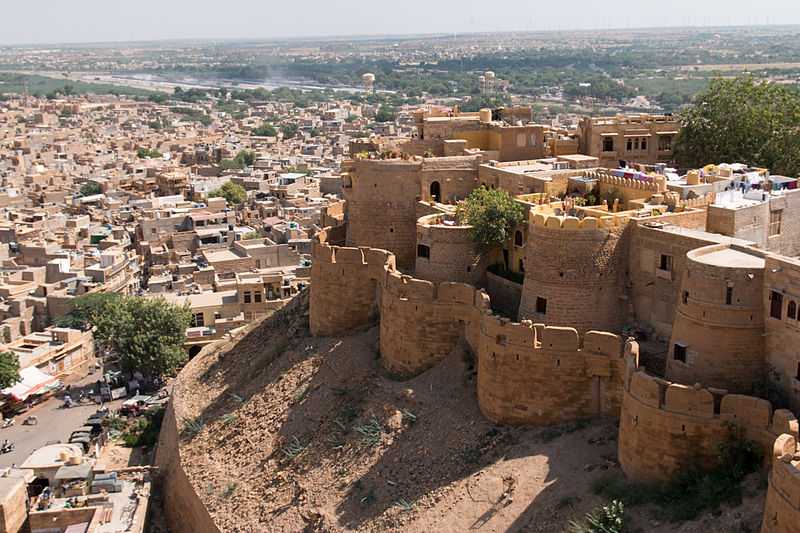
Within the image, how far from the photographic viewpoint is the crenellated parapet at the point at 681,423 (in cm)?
1705

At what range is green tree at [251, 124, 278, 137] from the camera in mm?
136250

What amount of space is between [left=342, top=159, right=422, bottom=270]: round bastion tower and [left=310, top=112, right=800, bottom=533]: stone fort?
4cm

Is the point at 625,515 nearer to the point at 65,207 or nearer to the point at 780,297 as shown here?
the point at 780,297

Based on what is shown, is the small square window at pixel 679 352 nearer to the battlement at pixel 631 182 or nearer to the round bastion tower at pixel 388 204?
the battlement at pixel 631 182

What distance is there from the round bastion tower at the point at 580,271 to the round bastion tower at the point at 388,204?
280 inches

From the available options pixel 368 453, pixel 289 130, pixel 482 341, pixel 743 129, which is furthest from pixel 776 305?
pixel 289 130

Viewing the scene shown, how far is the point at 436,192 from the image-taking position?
96.5 feet

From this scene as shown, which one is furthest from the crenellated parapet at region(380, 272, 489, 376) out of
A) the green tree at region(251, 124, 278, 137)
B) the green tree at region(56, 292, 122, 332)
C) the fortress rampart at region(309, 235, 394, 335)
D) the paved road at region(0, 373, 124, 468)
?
the green tree at region(251, 124, 278, 137)

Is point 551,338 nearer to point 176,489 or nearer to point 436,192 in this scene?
point 436,192

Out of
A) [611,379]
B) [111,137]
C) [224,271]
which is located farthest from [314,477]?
[111,137]

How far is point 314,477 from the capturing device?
77.0ft

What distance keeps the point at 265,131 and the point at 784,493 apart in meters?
127

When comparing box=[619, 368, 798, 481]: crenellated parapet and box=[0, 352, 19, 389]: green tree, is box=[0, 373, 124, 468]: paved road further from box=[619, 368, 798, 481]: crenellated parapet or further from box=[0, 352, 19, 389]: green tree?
box=[619, 368, 798, 481]: crenellated parapet

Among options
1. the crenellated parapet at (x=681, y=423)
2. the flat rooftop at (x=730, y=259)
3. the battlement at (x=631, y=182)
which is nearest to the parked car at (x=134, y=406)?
the battlement at (x=631, y=182)
